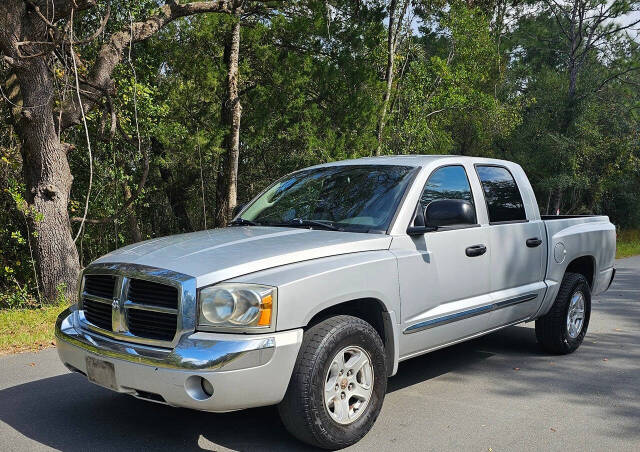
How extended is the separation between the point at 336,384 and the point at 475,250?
1.81 metres

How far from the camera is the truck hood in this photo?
3.76m

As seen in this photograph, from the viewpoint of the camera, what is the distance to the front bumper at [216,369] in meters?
3.51

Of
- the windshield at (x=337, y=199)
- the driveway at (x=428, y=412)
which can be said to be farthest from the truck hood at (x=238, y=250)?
the driveway at (x=428, y=412)

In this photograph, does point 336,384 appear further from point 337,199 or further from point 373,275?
point 337,199

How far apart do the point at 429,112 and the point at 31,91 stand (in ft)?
47.9

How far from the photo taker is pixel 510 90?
31250mm

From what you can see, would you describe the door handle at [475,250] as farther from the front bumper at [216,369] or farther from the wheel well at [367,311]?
the front bumper at [216,369]

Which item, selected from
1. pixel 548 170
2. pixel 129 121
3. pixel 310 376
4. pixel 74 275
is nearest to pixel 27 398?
pixel 310 376

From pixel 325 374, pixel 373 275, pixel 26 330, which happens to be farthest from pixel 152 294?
pixel 26 330

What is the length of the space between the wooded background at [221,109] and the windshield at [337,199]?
4208mm

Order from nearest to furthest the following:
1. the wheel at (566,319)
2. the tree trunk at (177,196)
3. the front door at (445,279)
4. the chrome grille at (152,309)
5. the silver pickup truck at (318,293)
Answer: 1. the silver pickup truck at (318,293)
2. the chrome grille at (152,309)
3. the front door at (445,279)
4. the wheel at (566,319)
5. the tree trunk at (177,196)

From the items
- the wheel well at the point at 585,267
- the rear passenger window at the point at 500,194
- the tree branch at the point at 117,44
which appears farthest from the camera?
the tree branch at the point at 117,44

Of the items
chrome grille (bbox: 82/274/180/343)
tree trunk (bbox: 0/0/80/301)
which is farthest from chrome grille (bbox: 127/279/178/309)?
tree trunk (bbox: 0/0/80/301)

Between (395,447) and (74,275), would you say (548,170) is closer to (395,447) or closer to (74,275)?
(74,275)
